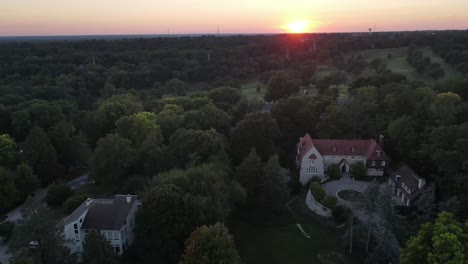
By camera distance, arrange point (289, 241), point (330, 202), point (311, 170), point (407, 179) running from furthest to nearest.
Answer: point (311, 170), point (407, 179), point (330, 202), point (289, 241)

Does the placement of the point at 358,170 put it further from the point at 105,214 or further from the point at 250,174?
the point at 105,214

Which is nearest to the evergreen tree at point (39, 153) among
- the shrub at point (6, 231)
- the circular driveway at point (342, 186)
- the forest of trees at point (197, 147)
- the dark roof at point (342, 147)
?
the forest of trees at point (197, 147)

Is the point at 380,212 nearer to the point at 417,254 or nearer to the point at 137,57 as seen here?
the point at 417,254

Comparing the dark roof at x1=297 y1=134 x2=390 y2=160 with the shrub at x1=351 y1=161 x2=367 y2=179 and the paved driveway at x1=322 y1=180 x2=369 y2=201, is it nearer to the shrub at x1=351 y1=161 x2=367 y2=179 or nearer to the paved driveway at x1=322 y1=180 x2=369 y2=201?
the shrub at x1=351 y1=161 x2=367 y2=179

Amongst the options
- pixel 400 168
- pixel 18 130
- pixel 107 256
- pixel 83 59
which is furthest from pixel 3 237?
pixel 83 59

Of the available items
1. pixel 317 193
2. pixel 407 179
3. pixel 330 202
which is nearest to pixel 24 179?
pixel 317 193

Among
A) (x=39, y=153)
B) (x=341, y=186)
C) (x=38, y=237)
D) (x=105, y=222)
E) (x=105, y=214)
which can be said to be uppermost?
(x=38, y=237)

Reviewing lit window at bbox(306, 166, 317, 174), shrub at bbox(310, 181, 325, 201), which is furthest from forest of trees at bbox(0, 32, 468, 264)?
shrub at bbox(310, 181, 325, 201)

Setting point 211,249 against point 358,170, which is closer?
point 211,249
